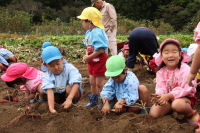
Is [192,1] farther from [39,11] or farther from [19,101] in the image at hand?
[19,101]

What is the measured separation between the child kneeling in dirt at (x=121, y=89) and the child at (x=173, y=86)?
0.82 feet

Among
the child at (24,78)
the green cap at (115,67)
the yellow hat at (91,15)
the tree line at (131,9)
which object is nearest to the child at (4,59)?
the child at (24,78)

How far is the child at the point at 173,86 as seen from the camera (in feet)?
8.17

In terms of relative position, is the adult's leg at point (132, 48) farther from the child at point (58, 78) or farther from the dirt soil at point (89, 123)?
the dirt soil at point (89, 123)

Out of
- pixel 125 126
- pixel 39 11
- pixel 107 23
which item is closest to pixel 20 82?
pixel 125 126

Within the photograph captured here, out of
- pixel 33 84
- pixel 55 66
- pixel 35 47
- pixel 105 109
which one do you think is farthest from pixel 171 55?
pixel 35 47

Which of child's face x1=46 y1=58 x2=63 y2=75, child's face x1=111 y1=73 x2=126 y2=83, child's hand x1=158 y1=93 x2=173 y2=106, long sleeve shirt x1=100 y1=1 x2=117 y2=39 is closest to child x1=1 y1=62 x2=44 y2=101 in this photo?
child's face x1=46 y1=58 x2=63 y2=75

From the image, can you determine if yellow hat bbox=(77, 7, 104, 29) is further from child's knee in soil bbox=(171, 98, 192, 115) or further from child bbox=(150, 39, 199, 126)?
child's knee in soil bbox=(171, 98, 192, 115)

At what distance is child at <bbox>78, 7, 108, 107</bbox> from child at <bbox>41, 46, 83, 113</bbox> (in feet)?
1.40

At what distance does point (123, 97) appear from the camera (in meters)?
2.87

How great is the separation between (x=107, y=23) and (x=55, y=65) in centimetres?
352

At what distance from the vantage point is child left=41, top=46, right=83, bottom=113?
9.93ft

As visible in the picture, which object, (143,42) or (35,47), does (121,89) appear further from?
(35,47)

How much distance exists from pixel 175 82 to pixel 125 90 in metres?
0.59
